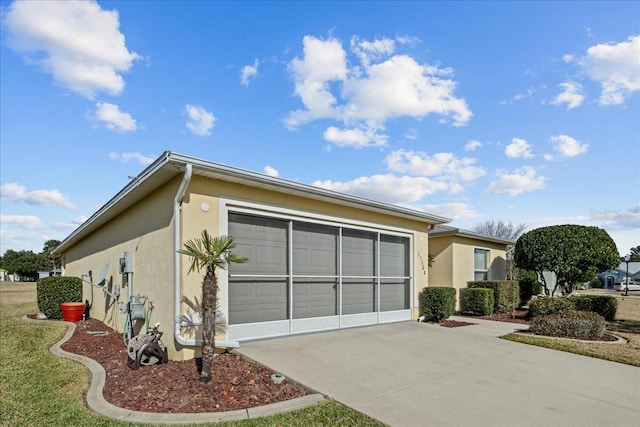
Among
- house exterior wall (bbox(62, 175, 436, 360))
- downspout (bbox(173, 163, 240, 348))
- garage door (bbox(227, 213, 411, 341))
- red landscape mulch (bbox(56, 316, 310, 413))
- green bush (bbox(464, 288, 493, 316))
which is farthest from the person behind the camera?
green bush (bbox(464, 288, 493, 316))

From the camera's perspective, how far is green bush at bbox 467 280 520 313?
1291 centimetres

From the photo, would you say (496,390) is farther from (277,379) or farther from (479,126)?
(479,126)

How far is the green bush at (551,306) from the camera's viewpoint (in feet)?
34.9

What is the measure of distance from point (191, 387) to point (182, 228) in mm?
2393

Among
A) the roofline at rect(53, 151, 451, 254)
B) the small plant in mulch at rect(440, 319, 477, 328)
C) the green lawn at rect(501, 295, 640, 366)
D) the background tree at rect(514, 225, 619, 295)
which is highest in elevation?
the roofline at rect(53, 151, 451, 254)

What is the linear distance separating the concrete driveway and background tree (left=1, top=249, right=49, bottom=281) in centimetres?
6639

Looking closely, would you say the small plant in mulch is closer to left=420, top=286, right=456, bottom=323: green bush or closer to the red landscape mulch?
left=420, top=286, right=456, bottom=323: green bush

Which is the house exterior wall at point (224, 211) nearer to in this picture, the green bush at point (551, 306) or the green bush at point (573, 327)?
the green bush at point (573, 327)

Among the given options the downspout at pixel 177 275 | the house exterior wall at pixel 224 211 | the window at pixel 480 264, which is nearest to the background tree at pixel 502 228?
the window at pixel 480 264

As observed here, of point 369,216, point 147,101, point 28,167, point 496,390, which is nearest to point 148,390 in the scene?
point 496,390

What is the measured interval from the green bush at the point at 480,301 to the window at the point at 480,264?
1.79 m

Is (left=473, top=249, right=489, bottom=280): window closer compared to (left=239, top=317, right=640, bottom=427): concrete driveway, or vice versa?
(left=239, top=317, right=640, bottom=427): concrete driveway

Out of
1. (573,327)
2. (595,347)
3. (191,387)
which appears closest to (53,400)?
(191,387)

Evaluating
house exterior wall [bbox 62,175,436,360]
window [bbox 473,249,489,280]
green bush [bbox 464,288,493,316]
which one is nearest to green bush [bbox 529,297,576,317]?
green bush [bbox 464,288,493,316]
